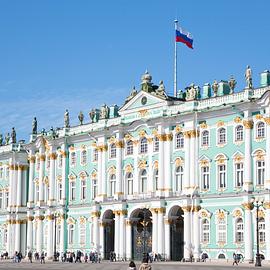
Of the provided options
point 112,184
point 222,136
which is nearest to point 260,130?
point 222,136

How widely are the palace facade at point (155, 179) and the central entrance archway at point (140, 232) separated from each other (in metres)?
0.13

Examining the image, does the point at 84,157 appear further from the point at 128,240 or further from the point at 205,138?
the point at 205,138

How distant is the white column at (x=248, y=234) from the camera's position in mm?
69875

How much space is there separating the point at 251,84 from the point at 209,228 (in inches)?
592

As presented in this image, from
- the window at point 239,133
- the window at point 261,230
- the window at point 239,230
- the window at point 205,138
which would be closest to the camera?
the window at point 261,230

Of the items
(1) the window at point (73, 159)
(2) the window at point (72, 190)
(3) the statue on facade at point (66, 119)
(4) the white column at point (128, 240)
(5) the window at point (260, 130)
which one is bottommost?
(4) the white column at point (128, 240)

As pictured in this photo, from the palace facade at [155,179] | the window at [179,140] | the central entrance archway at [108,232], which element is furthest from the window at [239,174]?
the central entrance archway at [108,232]

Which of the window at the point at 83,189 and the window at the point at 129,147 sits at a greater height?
the window at the point at 129,147

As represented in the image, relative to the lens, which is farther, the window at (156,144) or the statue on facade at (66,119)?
the statue on facade at (66,119)

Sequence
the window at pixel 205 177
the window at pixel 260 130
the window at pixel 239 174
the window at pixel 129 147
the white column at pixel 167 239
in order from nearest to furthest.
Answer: the window at pixel 260 130, the window at pixel 239 174, the window at pixel 205 177, the white column at pixel 167 239, the window at pixel 129 147

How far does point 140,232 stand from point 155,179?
22.3 feet

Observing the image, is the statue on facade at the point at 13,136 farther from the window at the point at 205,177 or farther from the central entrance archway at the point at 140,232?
the window at the point at 205,177

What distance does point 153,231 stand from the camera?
80812mm

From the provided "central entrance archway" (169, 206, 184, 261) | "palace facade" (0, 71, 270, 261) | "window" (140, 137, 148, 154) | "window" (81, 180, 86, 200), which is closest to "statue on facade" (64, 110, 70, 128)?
"palace facade" (0, 71, 270, 261)
